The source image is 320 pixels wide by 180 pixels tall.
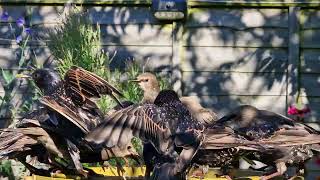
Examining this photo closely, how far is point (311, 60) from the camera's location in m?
6.86

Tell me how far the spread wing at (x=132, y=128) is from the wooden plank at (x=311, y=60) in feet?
11.8

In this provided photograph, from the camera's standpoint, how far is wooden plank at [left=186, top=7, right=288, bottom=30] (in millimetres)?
6871

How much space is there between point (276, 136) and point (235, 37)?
323 cm

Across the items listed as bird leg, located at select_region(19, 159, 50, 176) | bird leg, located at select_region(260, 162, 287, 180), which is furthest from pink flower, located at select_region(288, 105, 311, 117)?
bird leg, located at select_region(19, 159, 50, 176)

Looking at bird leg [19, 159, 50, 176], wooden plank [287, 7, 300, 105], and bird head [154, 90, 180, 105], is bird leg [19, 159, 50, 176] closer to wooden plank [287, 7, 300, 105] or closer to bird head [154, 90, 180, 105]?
bird head [154, 90, 180, 105]

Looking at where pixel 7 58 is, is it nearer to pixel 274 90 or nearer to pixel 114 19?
pixel 114 19

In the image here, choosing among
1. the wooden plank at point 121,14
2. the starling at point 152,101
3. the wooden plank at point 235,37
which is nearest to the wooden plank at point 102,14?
the wooden plank at point 121,14

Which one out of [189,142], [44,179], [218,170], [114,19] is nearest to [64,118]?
[44,179]

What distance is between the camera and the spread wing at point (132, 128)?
336cm

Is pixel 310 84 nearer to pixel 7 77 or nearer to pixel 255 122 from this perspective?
pixel 7 77

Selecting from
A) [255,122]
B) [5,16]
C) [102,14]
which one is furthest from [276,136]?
[5,16]

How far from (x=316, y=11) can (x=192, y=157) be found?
3829 mm

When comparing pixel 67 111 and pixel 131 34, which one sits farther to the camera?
pixel 131 34

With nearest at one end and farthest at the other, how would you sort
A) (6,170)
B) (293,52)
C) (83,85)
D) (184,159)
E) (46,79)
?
(184,159), (83,85), (46,79), (6,170), (293,52)
